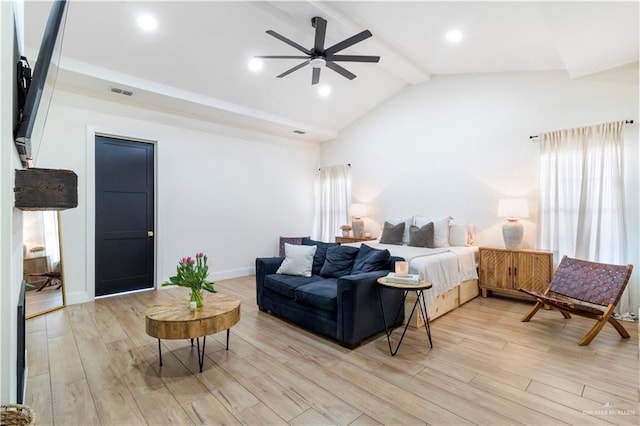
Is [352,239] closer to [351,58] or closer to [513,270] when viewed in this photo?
[513,270]

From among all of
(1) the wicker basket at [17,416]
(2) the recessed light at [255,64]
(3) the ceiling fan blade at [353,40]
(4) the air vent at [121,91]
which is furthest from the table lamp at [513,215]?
(4) the air vent at [121,91]

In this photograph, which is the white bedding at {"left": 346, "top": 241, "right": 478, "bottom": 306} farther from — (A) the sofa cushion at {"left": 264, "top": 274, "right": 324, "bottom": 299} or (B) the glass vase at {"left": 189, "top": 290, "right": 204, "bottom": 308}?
(B) the glass vase at {"left": 189, "top": 290, "right": 204, "bottom": 308}

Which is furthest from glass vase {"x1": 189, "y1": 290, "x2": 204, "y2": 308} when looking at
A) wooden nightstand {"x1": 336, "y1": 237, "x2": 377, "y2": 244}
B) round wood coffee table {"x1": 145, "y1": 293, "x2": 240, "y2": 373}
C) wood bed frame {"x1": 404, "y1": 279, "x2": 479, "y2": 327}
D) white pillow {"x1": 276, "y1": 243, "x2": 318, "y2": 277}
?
wooden nightstand {"x1": 336, "y1": 237, "x2": 377, "y2": 244}

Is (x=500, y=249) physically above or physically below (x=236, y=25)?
below

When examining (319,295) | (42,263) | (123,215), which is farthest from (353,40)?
(42,263)

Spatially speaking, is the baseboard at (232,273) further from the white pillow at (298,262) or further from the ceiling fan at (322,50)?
the ceiling fan at (322,50)

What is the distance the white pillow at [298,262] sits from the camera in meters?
3.62

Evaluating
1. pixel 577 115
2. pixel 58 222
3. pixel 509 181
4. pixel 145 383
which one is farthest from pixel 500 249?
pixel 58 222

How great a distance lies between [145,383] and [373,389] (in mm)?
1644

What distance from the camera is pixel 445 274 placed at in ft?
12.0

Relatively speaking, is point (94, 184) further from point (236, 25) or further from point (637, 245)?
point (637, 245)

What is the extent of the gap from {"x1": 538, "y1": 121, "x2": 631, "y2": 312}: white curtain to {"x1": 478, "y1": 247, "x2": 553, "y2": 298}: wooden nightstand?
0.31 m

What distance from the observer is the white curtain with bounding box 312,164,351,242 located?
6.64 metres

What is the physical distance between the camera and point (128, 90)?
4195mm
